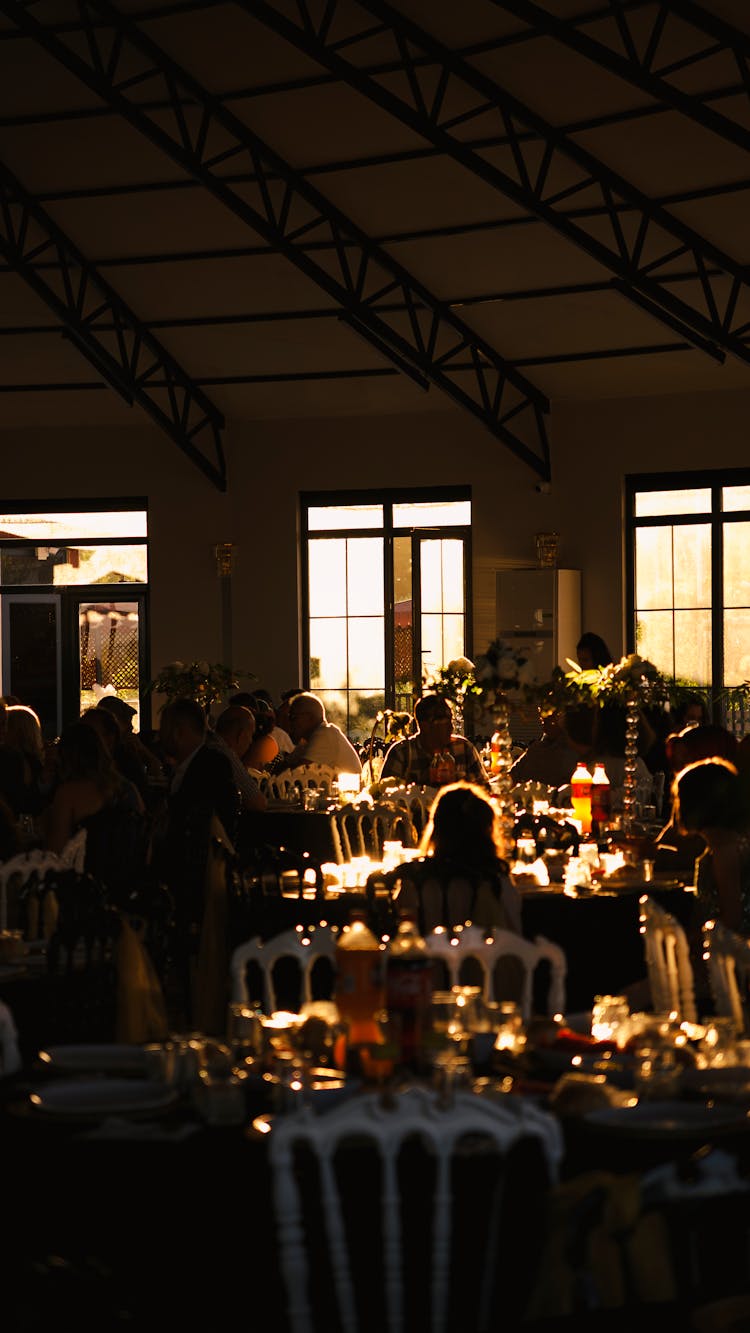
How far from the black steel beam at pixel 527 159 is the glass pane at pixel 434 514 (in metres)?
3.93

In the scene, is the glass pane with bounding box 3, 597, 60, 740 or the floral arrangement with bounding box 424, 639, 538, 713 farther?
the glass pane with bounding box 3, 597, 60, 740

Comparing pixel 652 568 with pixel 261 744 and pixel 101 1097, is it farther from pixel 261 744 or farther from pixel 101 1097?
pixel 101 1097

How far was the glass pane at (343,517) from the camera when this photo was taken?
18.4 meters

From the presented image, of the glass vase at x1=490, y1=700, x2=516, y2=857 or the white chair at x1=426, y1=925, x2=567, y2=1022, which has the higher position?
the glass vase at x1=490, y1=700, x2=516, y2=857

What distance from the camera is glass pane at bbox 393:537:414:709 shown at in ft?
59.2

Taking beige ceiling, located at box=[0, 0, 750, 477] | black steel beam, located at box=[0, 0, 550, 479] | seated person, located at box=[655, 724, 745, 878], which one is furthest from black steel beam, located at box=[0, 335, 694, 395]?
seated person, located at box=[655, 724, 745, 878]

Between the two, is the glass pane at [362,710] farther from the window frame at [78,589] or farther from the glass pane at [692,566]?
the glass pane at [692,566]


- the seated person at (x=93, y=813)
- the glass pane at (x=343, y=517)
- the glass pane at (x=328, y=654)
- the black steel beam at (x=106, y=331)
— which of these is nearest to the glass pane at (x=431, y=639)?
the glass pane at (x=328, y=654)

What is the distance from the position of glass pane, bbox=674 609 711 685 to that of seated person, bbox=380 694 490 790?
6532 millimetres

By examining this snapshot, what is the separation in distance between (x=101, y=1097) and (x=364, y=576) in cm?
1486

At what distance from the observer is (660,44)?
35.4 feet

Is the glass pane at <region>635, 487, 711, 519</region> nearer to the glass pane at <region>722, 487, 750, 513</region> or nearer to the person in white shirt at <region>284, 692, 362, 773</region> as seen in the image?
the glass pane at <region>722, 487, 750, 513</region>

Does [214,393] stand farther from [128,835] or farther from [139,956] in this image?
[139,956]

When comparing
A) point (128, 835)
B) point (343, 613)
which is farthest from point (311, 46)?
point (343, 613)
